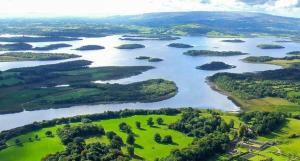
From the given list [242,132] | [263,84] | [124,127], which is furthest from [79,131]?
[263,84]

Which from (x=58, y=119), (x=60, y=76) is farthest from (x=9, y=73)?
(x=58, y=119)

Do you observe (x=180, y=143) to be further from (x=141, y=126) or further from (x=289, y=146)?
(x=289, y=146)

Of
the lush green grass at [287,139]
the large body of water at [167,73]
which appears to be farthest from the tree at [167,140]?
the large body of water at [167,73]

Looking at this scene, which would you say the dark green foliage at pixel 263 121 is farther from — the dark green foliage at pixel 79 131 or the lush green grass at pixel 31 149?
the lush green grass at pixel 31 149

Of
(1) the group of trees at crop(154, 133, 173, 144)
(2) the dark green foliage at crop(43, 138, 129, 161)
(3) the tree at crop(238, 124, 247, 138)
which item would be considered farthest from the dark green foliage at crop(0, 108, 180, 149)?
(3) the tree at crop(238, 124, 247, 138)

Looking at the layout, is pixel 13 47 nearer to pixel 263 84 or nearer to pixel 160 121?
pixel 263 84

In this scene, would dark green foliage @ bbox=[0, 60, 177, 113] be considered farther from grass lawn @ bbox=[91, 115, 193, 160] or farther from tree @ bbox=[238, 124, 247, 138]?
tree @ bbox=[238, 124, 247, 138]

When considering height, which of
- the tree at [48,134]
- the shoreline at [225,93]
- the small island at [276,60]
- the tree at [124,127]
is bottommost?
the shoreline at [225,93]
